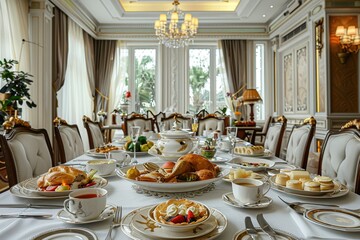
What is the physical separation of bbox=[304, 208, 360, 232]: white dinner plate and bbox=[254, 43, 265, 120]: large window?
5.30 metres

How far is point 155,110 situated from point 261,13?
2678 millimetres

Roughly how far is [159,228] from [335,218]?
1.26 ft

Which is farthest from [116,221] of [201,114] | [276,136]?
[201,114]

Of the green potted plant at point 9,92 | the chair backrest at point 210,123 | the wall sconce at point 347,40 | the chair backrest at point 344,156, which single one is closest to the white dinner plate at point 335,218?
the chair backrest at point 344,156

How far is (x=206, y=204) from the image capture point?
73 centimetres

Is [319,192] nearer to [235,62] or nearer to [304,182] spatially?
[304,182]

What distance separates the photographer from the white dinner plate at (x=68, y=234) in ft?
1.70

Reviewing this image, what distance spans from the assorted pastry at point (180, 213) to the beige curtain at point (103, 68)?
16.9 ft

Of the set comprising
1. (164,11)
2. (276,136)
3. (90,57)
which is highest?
(164,11)

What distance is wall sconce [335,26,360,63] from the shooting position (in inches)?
132

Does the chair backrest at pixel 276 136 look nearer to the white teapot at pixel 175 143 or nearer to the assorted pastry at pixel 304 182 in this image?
the white teapot at pixel 175 143

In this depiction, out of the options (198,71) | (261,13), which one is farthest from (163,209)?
(198,71)

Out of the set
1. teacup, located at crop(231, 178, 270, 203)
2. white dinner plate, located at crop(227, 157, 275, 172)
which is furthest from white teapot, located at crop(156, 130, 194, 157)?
teacup, located at crop(231, 178, 270, 203)

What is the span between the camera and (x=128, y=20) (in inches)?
206
